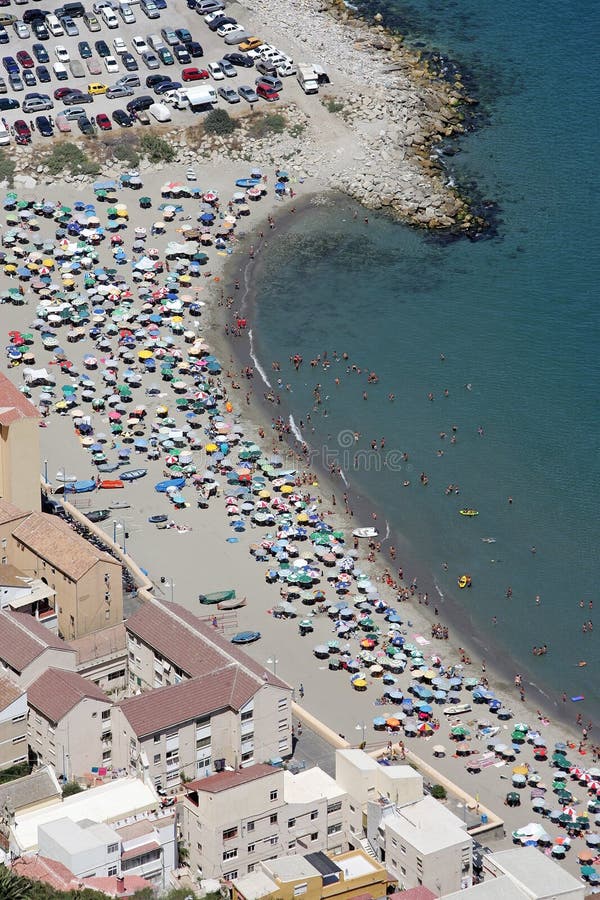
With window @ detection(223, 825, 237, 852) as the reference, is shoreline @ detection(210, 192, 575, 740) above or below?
below

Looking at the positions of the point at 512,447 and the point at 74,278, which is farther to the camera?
the point at 74,278

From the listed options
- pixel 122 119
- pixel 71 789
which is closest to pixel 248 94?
pixel 122 119

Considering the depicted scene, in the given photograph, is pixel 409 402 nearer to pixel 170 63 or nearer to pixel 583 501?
pixel 583 501

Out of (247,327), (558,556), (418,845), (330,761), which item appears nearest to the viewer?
(418,845)

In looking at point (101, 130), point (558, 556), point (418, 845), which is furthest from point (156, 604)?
point (101, 130)

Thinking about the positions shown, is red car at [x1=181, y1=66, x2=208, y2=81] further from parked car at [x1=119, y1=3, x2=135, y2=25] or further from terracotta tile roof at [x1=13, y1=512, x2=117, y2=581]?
terracotta tile roof at [x1=13, y1=512, x2=117, y2=581]

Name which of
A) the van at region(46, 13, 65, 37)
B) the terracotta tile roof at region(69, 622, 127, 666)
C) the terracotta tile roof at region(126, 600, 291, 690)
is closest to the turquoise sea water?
the terracotta tile roof at region(126, 600, 291, 690)

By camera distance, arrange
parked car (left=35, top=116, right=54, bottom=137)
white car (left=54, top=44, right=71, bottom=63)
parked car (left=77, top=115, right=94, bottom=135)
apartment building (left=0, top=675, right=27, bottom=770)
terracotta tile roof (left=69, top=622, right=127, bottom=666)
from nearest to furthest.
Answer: apartment building (left=0, top=675, right=27, bottom=770)
terracotta tile roof (left=69, top=622, right=127, bottom=666)
parked car (left=35, top=116, right=54, bottom=137)
parked car (left=77, top=115, right=94, bottom=135)
white car (left=54, top=44, right=71, bottom=63)
